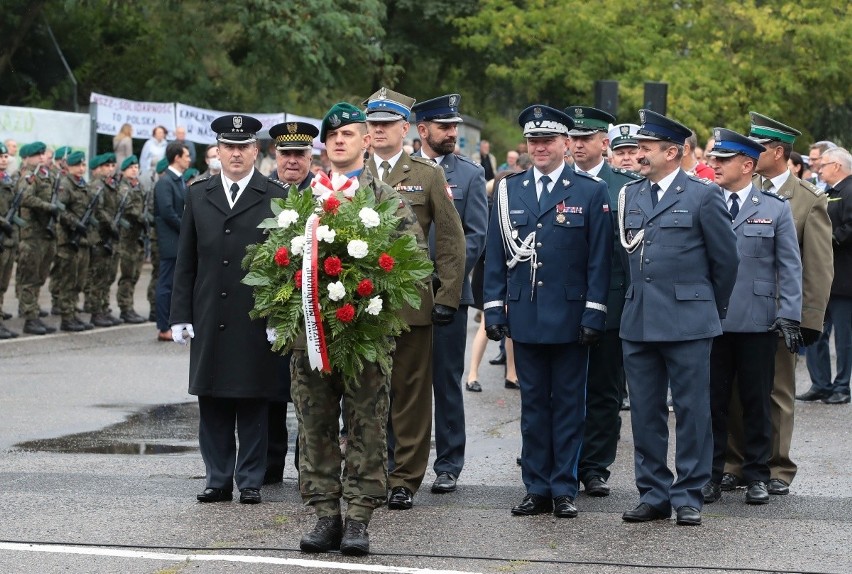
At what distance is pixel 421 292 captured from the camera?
8766mm

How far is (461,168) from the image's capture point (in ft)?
31.3

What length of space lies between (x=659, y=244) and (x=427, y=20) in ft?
116

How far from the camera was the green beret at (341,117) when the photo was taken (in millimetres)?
7820

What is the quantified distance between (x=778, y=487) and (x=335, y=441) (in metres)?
3.01

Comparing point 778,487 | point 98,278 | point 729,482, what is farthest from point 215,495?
point 98,278

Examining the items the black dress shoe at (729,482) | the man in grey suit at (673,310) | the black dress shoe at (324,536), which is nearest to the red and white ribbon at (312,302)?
the black dress shoe at (324,536)

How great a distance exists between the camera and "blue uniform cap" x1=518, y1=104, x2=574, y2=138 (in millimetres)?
8438

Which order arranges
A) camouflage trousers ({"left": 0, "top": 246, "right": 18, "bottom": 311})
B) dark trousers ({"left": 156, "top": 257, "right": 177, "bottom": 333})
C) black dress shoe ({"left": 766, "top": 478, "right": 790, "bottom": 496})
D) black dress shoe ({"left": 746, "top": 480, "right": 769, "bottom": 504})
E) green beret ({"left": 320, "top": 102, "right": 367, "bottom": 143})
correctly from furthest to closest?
camouflage trousers ({"left": 0, "top": 246, "right": 18, "bottom": 311}), dark trousers ({"left": 156, "top": 257, "right": 177, "bottom": 333}), black dress shoe ({"left": 766, "top": 478, "right": 790, "bottom": 496}), black dress shoe ({"left": 746, "top": 480, "right": 769, "bottom": 504}), green beret ({"left": 320, "top": 102, "right": 367, "bottom": 143})

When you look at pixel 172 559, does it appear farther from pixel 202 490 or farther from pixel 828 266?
pixel 828 266

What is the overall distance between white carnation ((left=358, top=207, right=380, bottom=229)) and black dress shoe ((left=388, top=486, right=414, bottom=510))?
1.95 metres

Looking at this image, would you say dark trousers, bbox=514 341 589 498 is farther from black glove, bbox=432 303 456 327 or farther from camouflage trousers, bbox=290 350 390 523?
camouflage trousers, bbox=290 350 390 523

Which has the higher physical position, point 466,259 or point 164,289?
point 466,259

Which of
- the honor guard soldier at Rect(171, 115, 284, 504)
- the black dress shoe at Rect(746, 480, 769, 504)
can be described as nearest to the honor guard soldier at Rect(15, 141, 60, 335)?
the honor guard soldier at Rect(171, 115, 284, 504)

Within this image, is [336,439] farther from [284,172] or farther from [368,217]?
[284,172]
